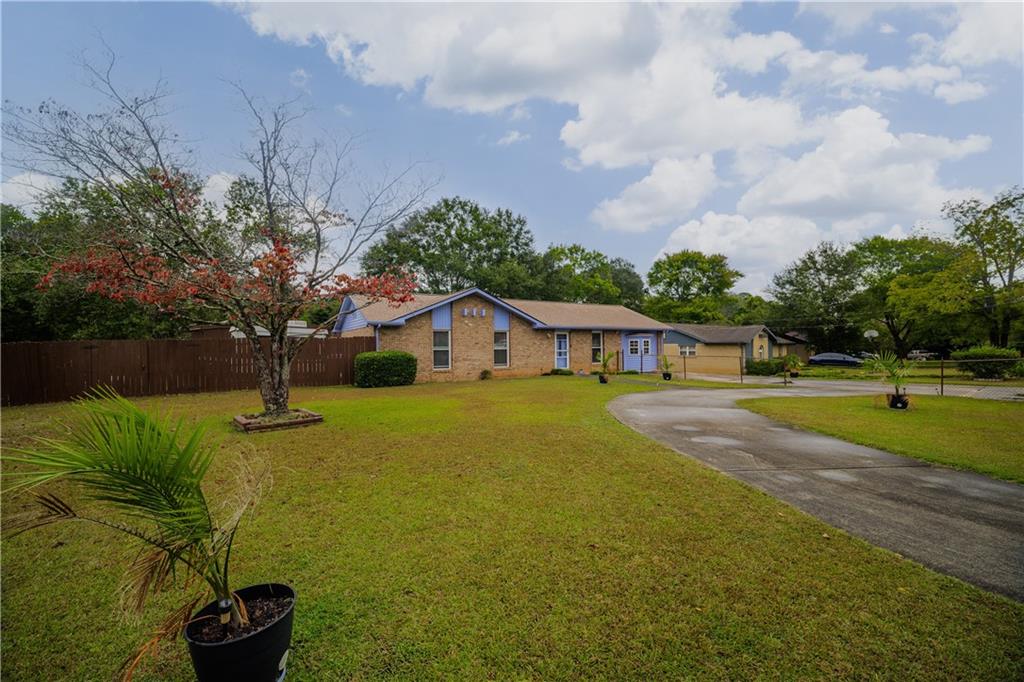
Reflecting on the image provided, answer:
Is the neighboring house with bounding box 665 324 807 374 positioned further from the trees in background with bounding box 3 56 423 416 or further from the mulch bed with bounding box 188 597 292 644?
the mulch bed with bounding box 188 597 292 644

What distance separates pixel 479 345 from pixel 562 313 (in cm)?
712

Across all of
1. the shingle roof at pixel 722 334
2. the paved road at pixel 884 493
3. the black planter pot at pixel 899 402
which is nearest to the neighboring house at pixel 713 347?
the shingle roof at pixel 722 334

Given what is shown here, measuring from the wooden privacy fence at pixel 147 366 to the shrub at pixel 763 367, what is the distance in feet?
84.2

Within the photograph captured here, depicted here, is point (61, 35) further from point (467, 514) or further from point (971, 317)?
point (971, 317)

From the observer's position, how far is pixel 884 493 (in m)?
4.96

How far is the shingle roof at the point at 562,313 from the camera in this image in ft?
61.9

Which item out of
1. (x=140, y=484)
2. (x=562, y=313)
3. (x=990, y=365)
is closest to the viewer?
(x=140, y=484)

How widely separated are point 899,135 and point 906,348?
121 ft

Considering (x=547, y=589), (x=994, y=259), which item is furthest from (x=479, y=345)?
(x=994, y=259)

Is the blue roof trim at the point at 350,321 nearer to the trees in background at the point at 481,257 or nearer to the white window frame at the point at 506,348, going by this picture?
the white window frame at the point at 506,348

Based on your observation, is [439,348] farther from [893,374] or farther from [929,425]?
[929,425]

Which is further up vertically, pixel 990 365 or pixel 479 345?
pixel 479 345

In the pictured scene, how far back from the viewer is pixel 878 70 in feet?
34.4

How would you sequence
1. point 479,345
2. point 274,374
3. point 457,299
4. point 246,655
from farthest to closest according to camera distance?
1. point 479,345
2. point 457,299
3. point 274,374
4. point 246,655
